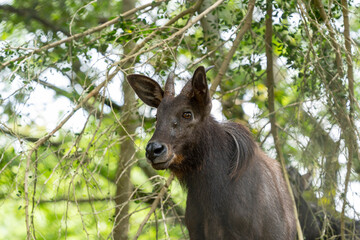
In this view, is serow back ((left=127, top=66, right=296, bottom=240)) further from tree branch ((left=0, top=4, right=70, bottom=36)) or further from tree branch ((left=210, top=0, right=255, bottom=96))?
tree branch ((left=0, top=4, right=70, bottom=36))

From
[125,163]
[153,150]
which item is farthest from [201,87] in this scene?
[125,163]

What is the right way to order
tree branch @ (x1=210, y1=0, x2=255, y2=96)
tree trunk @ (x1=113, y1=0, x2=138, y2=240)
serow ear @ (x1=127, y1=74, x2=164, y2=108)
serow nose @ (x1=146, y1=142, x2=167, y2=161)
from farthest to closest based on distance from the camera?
tree trunk @ (x1=113, y1=0, x2=138, y2=240)
tree branch @ (x1=210, y1=0, x2=255, y2=96)
serow ear @ (x1=127, y1=74, x2=164, y2=108)
serow nose @ (x1=146, y1=142, x2=167, y2=161)

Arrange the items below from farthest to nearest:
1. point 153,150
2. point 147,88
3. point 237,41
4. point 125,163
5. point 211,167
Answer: point 125,163
point 237,41
point 147,88
point 211,167
point 153,150

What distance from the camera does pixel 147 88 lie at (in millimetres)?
5277

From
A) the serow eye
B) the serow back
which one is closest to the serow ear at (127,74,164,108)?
the serow back

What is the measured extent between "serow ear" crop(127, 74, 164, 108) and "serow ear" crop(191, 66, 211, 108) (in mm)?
454

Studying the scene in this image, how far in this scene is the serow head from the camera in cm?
458

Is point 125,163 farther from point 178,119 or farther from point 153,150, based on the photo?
point 153,150

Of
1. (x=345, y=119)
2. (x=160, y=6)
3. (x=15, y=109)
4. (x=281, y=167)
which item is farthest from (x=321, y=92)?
(x=15, y=109)

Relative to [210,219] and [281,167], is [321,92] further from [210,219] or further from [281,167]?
[210,219]

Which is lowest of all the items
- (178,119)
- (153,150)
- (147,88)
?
(153,150)

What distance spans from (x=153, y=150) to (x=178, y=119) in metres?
0.49

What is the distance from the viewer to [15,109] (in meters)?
5.64

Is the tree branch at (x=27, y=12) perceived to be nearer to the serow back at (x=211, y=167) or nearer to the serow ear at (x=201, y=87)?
the serow back at (x=211, y=167)
